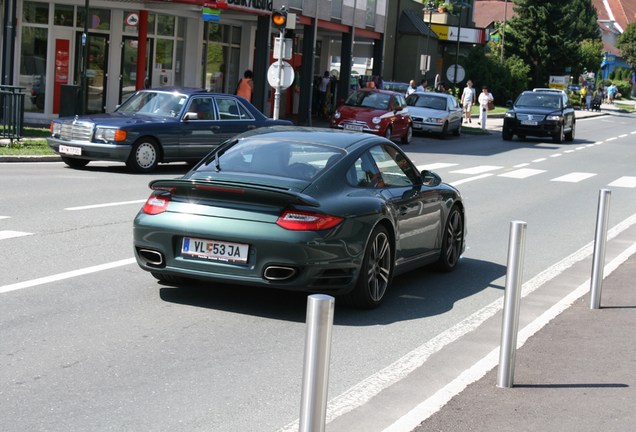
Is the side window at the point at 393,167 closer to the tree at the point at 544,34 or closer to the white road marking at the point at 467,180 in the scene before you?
the white road marking at the point at 467,180

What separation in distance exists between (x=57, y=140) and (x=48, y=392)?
537 inches

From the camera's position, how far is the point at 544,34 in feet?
273


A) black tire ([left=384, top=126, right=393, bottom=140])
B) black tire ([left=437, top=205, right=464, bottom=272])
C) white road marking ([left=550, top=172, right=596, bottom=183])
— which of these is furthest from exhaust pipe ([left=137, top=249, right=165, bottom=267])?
black tire ([left=384, top=126, right=393, bottom=140])

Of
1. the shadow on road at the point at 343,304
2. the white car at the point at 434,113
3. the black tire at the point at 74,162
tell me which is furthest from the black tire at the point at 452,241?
the white car at the point at 434,113

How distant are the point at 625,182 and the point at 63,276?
17.5 metres

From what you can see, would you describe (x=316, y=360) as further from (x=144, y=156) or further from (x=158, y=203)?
(x=144, y=156)

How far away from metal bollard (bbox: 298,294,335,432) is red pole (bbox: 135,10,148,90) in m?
28.8

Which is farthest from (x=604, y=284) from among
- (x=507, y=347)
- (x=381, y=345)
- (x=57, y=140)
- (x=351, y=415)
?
(x=57, y=140)

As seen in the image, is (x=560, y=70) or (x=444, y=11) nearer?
(x=444, y=11)

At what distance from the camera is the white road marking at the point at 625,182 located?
23.3m

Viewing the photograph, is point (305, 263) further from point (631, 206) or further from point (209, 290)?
point (631, 206)

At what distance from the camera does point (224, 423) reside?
549cm

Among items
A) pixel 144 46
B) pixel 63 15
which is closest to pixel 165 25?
pixel 144 46

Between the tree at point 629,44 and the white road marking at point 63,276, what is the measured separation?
131 meters
